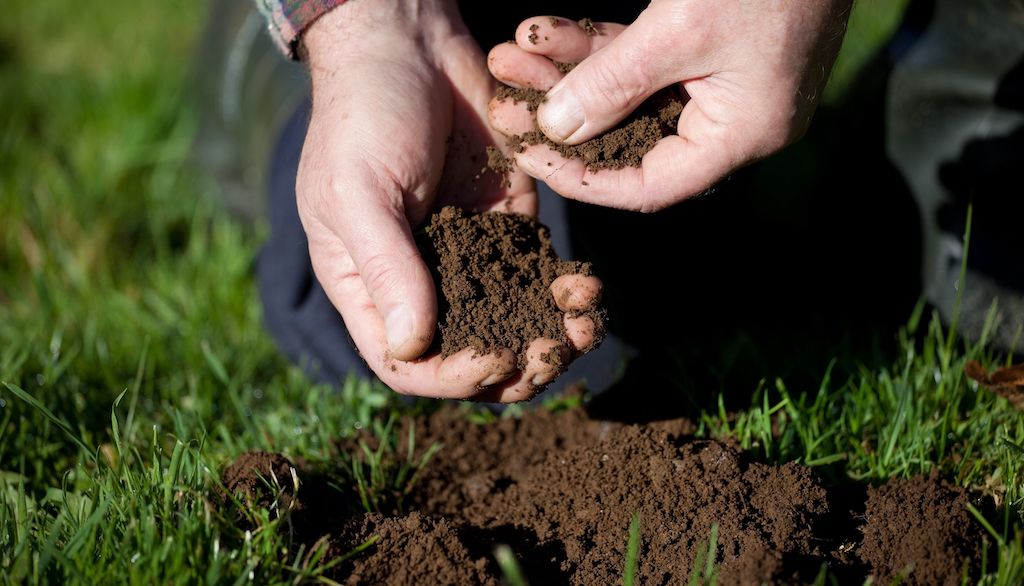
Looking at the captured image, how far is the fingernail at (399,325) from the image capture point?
1.70 metres

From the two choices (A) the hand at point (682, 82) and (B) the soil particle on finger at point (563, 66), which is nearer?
(A) the hand at point (682, 82)

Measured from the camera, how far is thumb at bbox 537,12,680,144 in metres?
1.72

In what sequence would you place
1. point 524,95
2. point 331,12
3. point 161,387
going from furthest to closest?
point 161,387 < point 331,12 < point 524,95

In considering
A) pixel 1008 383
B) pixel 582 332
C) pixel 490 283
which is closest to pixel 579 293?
pixel 582 332

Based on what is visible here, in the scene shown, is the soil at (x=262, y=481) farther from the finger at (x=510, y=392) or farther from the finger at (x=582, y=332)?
the finger at (x=582, y=332)

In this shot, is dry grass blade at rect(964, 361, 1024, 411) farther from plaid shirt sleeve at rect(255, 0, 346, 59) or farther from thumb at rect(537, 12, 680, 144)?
plaid shirt sleeve at rect(255, 0, 346, 59)

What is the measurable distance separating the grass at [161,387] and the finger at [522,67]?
93cm

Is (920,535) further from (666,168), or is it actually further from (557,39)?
(557,39)

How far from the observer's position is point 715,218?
9.73 feet

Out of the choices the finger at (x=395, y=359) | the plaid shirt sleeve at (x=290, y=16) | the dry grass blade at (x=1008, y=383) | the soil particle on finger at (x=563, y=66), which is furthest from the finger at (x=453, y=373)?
the dry grass blade at (x=1008, y=383)

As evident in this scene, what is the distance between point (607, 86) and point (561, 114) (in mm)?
117

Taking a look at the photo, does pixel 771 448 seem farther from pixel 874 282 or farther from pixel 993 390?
pixel 874 282

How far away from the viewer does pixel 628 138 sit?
1882 mm

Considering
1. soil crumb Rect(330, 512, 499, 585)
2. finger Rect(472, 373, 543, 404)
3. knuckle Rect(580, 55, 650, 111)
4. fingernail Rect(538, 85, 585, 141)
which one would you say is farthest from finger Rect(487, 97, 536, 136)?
soil crumb Rect(330, 512, 499, 585)
